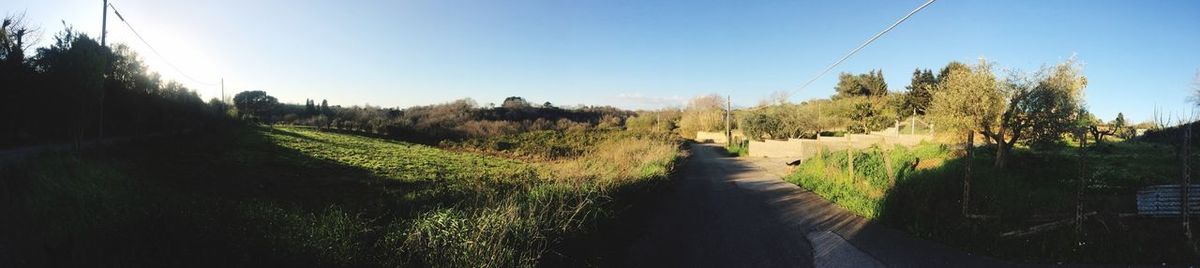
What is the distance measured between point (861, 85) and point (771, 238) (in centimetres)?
4562

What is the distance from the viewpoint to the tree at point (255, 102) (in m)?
54.8

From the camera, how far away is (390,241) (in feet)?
16.5

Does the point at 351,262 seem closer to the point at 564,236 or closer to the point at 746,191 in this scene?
the point at 564,236

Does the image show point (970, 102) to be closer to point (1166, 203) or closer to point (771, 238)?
point (1166, 203)

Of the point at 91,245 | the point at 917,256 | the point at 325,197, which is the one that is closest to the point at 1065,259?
the point at 917,256

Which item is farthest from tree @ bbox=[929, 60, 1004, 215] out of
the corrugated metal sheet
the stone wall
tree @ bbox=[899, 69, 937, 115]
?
the stone wall

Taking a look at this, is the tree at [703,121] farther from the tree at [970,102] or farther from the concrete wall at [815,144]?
the tree at [970,102]

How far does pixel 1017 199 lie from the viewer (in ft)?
28.1

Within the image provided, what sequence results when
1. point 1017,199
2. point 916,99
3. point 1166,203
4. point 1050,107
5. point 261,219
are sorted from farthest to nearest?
1. point 916,99
2. point 1050,107
3. point 1017,199
4. point 1166,203
5. point 261,219

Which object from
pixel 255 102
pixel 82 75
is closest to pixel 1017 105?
pixel 82 75

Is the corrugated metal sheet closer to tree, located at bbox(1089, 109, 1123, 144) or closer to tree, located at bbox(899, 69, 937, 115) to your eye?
tree, located at bbox(1089, 109, 1123, 144)

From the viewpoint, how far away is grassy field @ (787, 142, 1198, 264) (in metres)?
6.15

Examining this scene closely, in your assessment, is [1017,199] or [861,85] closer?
[1017,199]

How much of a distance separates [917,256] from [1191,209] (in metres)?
3.91
